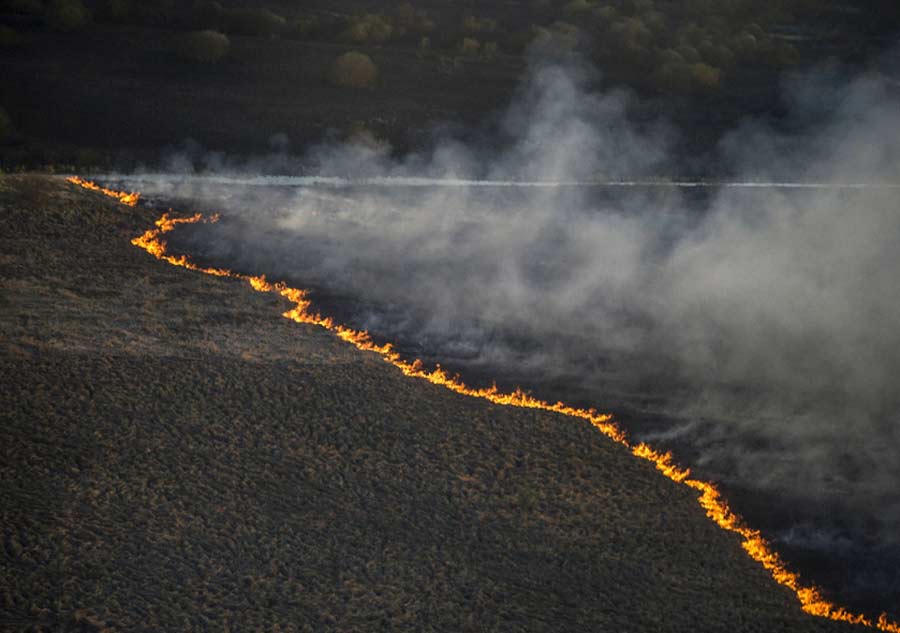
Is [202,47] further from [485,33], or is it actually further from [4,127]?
[485,33]

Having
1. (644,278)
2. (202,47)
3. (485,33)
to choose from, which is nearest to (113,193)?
(644,278)

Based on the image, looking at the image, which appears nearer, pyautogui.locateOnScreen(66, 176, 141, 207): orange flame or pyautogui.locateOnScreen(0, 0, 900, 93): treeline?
pyautogui.locateOnScreen(66, 176, 141, 207): orange flame

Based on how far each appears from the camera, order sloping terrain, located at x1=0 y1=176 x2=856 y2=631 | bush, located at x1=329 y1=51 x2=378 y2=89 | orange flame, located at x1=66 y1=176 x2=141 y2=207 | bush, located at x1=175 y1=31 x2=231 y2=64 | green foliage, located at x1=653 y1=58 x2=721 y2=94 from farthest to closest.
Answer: green foliage, located at x1=653 y1=58 x2=721 y2=94 → bush, located at x1=175 y1=31 x2=231 y2=64 → bush, located at x1=329 y1=51 x2=378 y2=89 → orange flame, located at x1=66 y1=176 x2=141 y2=207 → sloping terrain, located at x1=0 y1=176 x2=856 y2=631

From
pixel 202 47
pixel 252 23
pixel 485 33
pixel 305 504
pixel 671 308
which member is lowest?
pixel 305 504

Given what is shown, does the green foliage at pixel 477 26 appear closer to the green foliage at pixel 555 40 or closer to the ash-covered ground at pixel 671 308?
the green foliage at pixel 555 40

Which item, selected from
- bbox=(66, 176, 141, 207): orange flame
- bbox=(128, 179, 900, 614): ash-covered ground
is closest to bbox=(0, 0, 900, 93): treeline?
bbox=(128, 179, 900, 614): ash-covered ground

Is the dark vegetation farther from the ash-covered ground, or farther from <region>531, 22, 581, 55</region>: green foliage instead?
the ash-covered ground

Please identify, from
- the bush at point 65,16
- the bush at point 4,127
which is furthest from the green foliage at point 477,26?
the bush at point 4,127
